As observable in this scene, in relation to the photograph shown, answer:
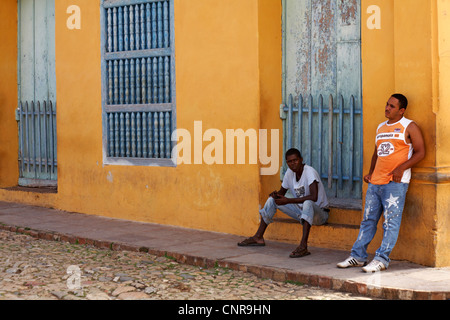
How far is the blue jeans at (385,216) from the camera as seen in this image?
659 cm

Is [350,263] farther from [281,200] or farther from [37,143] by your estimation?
[37,143]

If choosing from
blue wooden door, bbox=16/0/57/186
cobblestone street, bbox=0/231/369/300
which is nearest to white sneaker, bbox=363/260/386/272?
cobblestone street, bbox=0/231/369/300

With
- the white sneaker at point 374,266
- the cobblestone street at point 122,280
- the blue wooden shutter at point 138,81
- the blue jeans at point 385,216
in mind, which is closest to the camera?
the cobblestone street at point 122,280

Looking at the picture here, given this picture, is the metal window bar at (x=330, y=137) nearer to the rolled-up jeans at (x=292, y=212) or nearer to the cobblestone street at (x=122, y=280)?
the rolled-up jeans at (x=292, y=212)

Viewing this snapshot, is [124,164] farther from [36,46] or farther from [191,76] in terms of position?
[36,46]

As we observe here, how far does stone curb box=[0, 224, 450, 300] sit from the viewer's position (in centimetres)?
580

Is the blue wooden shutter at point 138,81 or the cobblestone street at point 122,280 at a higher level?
the blue wooden shutter at point 138,81

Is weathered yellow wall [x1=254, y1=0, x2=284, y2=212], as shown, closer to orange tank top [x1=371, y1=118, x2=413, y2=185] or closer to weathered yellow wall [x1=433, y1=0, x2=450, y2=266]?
orange tank top [x1=371, y1=118, x2=413, y2=185]

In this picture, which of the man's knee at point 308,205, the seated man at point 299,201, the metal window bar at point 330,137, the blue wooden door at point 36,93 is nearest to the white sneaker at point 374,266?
the seated man at point 299,201

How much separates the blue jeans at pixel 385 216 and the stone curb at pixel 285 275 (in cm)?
56

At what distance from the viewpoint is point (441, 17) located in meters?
6.63

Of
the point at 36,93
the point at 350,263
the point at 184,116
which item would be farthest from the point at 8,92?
the point at 350,263

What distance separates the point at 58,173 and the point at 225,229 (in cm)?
326
